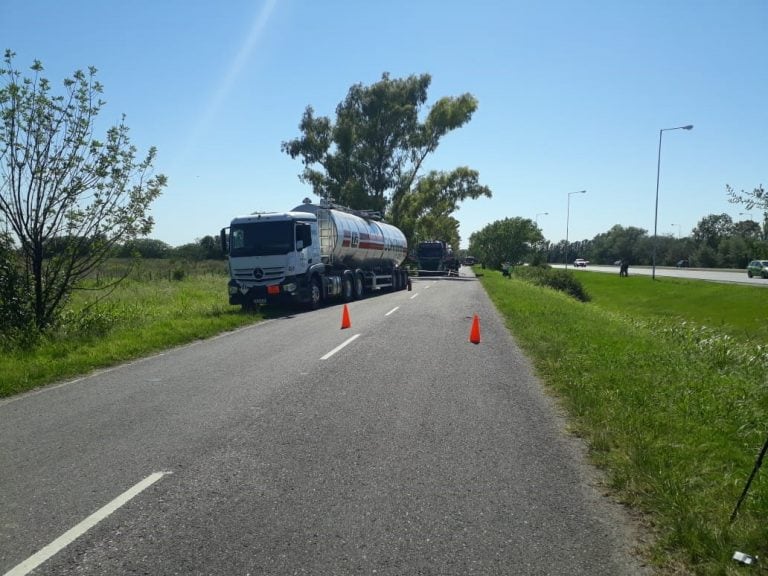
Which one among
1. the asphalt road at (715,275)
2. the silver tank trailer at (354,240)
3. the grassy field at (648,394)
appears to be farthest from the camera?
the asphalt road at (715,275)

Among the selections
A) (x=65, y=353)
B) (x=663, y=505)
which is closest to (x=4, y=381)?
(x=65, y=353)

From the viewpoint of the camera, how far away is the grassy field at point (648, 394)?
3861 mm

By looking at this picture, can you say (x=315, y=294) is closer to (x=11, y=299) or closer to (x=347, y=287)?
(x=347, y=287)

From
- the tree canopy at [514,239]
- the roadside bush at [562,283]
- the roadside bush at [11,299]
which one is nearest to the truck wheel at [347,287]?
the roadside bush at [11,299]

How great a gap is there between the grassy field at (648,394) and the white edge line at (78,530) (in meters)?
3.56

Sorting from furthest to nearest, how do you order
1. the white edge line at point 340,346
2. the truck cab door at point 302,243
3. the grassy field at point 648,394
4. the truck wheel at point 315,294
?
the truck wheel at point 315,294, the truck cab door at point 302,243, the white edge line at point 340,346, the grassy field at point 648,394

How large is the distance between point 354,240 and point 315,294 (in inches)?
190

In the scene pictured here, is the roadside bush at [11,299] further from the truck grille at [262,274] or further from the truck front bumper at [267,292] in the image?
the truck grille at [262,274]

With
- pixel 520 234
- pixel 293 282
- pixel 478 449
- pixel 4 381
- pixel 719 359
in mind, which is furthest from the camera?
pixel 520 234

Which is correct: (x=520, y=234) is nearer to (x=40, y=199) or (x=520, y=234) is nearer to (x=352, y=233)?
(x=352, y=233)

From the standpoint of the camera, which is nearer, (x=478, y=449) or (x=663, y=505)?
(x=663, y=505)

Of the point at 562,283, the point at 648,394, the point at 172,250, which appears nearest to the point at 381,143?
the point at 562,283

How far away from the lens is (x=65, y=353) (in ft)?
36.7

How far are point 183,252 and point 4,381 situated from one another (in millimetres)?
83210
